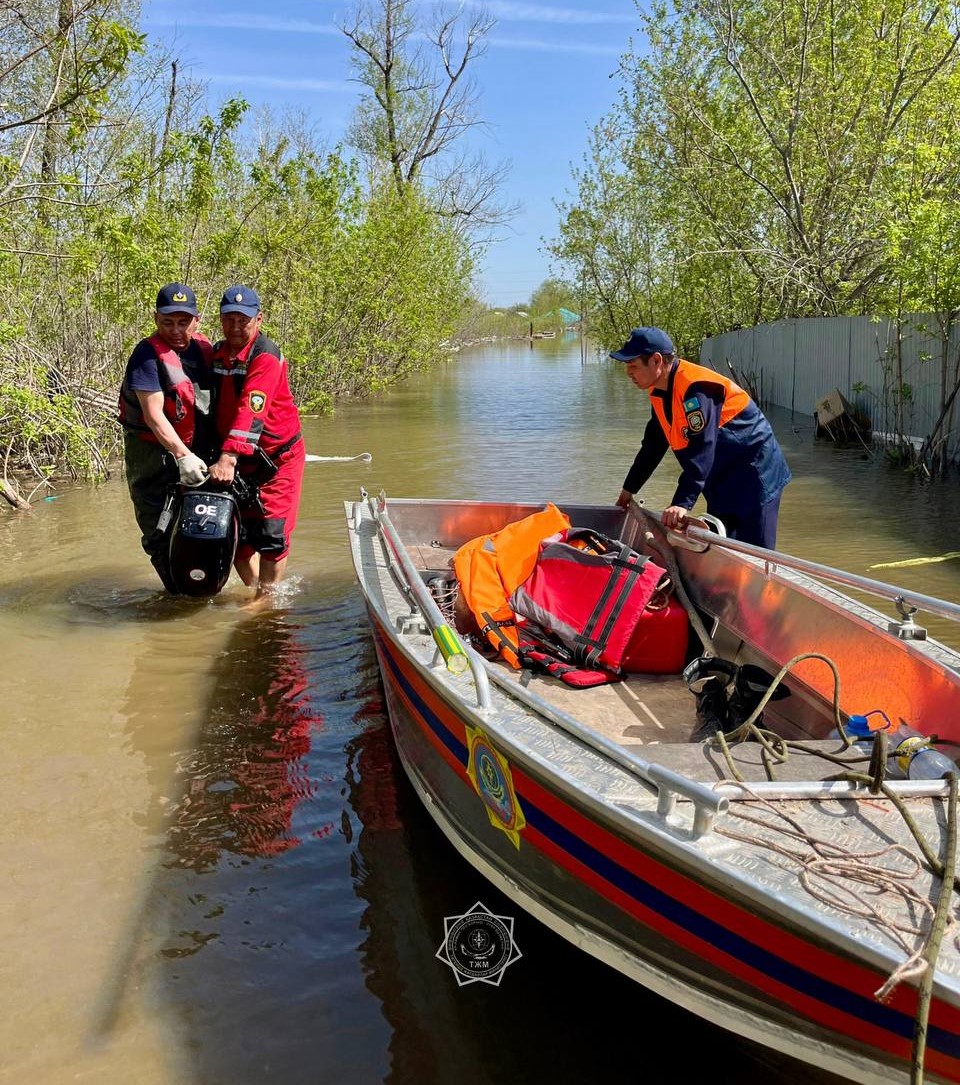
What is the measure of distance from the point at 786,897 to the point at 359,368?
18.0 meters

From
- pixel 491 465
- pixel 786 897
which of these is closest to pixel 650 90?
A: pixel 491 465

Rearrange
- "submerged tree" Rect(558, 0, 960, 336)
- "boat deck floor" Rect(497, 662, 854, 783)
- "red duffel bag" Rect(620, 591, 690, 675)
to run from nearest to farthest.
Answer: "boat deck floor" Rect(497, 662, 854, 783)
"red duffel bag" Rect(620, 591, 690, 675)
"submerged tree" Rect(558, 0, 960, 336)

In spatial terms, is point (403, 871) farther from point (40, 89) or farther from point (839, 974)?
point (40, 89)

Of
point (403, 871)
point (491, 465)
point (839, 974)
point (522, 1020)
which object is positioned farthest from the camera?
point (491, 465)

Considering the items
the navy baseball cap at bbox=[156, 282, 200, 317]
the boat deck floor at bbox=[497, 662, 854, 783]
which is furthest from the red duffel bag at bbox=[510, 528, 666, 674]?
the navy baseball cap at bbox=[156, 282, 200, 317]

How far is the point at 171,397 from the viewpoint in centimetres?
540

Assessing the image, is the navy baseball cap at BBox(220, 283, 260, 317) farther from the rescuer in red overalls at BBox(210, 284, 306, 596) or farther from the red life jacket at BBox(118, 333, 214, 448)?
the red life jacket at BBox(118, 333, 214, 448)

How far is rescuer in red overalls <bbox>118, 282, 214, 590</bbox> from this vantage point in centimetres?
528

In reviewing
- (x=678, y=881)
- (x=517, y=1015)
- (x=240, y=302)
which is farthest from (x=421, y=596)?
(x=240, y=302)

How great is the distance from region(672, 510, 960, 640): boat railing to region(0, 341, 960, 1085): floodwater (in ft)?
1.08

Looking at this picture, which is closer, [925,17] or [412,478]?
[412,478]

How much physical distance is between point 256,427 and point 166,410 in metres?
0.54

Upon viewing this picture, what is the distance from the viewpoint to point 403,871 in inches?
132
